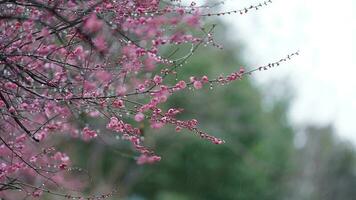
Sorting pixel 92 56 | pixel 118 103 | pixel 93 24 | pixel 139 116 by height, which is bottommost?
pixel 93 24

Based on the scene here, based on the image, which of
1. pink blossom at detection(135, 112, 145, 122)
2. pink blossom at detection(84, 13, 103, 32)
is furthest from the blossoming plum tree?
pink blossom at detection(84, 13, 103, 32)

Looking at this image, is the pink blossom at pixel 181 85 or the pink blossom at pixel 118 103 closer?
the pink blossom at pixel 181 85

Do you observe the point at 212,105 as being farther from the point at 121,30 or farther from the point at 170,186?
the point at 121,30

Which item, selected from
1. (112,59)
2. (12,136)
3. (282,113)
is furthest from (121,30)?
(282,113)

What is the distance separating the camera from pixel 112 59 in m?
4.40

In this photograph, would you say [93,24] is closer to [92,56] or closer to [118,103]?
[92,56]

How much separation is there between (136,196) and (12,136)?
58.3 feet

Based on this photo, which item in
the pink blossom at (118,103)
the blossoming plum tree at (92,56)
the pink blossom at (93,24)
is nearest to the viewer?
the pink blossom at (93,24)

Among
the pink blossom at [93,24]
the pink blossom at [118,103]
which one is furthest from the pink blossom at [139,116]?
the pink blossom at [93,24]

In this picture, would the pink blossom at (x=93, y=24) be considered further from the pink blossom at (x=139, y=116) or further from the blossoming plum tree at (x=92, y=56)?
the pink blossom at (x=139, y=116)

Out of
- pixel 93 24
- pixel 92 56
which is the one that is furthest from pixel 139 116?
pixel 93 24

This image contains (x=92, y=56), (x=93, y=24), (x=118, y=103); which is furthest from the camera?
(x=118, y=103)

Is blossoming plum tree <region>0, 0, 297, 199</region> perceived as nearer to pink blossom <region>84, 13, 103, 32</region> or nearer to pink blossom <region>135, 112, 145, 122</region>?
pink blossom <region>135, 112, 145, 122</region>

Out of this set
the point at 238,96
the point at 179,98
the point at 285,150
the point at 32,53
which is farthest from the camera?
the point at 285,150
